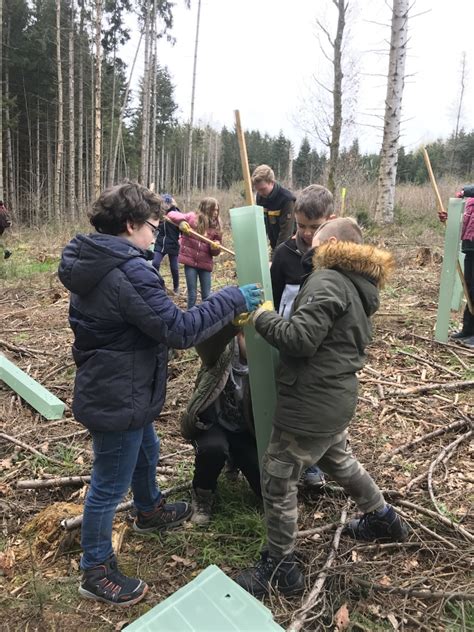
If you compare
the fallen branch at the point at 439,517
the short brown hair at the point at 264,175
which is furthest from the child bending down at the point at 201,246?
the fallen branch at the point at 439,517

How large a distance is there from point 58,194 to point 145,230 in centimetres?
2075

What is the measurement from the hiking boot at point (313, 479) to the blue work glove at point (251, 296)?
4.53 feet

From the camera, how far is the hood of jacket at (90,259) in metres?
1.83

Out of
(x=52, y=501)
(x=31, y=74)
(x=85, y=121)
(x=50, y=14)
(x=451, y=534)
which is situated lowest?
(x=52, y=501)

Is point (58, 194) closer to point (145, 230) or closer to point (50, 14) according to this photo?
point (50, 14)

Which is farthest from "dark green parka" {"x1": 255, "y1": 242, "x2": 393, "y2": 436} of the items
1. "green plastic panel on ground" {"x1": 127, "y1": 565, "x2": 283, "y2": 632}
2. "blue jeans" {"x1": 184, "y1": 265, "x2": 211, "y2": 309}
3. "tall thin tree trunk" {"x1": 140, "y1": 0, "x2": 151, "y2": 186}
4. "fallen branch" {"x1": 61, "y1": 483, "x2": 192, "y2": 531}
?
"tall thin tree trunk" {"x1": 140, "y1": 0, "x2": 151, "y2": 186}

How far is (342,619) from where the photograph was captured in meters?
2.00

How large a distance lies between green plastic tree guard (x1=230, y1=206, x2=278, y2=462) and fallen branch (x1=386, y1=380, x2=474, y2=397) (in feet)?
7.58

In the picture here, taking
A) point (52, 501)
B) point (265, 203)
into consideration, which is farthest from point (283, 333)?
point (265, 203)

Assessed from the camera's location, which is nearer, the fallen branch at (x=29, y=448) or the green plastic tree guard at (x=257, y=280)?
the green plastic tree guard at (x=257, y=280)

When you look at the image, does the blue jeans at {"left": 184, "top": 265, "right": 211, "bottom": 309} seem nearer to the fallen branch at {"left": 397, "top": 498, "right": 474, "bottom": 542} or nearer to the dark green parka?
the fallen branch at {"left": 397, "top": 498, "right": 474, "bottom": 542}

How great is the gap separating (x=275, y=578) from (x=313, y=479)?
859 mm

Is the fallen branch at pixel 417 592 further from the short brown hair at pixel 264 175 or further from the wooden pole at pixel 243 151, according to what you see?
the short brown hair at pixel 264 175

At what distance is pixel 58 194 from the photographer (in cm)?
2061
